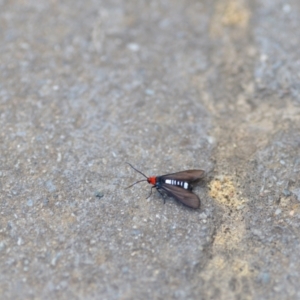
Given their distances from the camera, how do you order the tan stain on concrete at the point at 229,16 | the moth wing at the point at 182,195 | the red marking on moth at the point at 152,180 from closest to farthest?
the moth wing at the point at 182,195
the red marking on moth at the point at 152,180
the tan stain on concrete at the point at 229,16

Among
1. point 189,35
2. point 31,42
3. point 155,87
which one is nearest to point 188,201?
point 155,87

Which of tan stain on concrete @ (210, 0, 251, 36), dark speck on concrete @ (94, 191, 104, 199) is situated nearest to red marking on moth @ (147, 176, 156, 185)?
dark speck on concrete @ (94, 191, 104, 199)

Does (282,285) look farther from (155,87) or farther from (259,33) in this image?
(259,33)

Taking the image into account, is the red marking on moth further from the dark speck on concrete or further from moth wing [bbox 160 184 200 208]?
the dark speck on concrete

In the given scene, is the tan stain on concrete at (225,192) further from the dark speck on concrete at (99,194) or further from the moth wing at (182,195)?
the dark speck on concrete at (99,194)

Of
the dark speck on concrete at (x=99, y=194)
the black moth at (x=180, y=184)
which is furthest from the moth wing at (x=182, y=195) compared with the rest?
the dark speck on concrete at (x=99, y=194)

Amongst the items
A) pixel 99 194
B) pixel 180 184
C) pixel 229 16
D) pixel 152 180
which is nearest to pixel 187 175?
pixel 180 184
